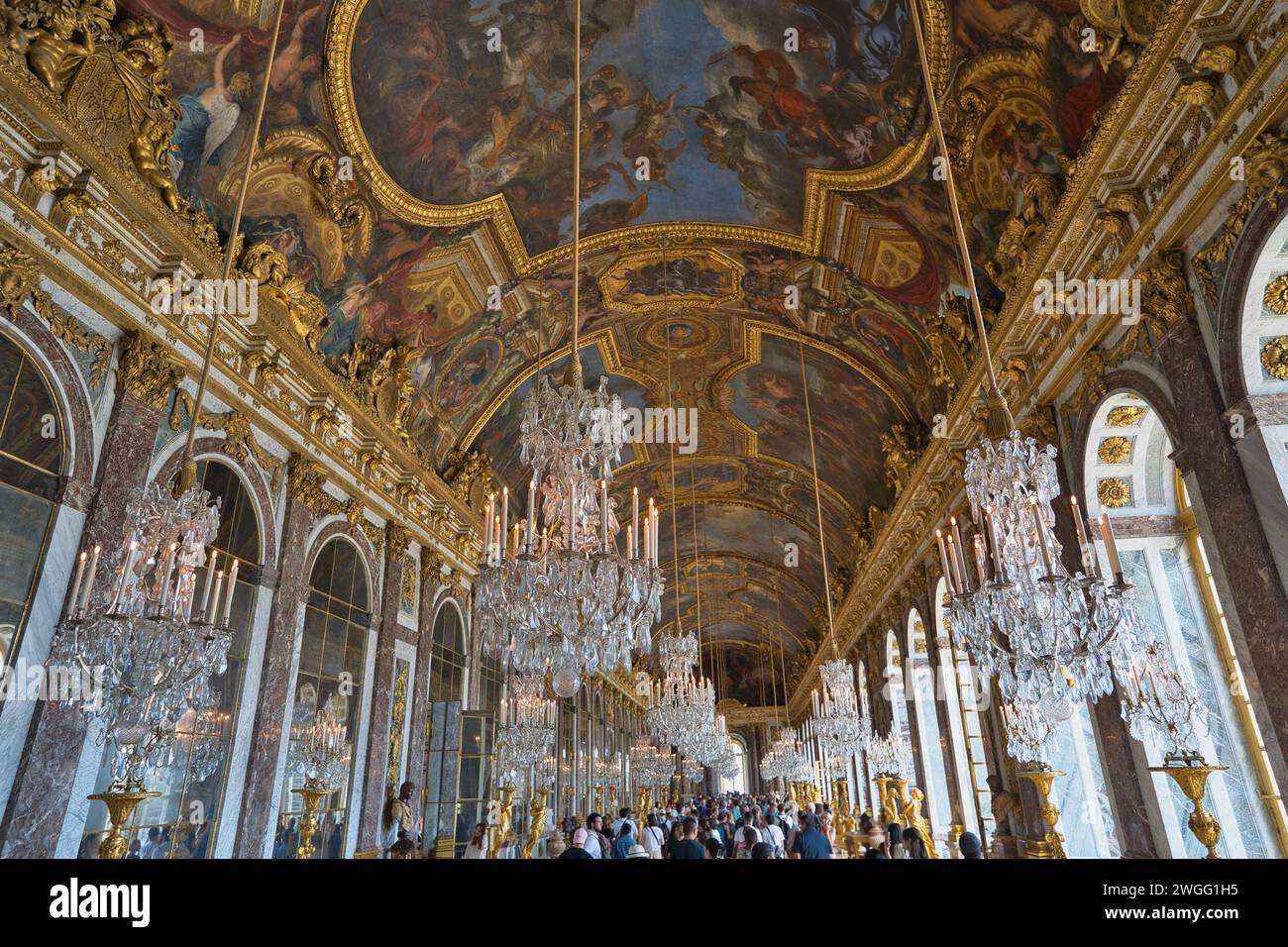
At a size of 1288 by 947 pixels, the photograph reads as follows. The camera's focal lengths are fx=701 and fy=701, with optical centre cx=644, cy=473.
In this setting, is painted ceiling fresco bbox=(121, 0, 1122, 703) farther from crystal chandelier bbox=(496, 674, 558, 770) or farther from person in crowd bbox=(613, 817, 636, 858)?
person in crowd bbox=(613, 817, 636, 858)

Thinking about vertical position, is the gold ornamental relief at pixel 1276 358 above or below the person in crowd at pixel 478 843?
above

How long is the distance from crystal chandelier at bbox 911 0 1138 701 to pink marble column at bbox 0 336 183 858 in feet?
18.3

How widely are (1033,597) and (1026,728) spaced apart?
10.5 ft

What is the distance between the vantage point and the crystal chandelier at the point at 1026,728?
622 cm

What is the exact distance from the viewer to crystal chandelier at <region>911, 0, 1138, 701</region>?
4156mm

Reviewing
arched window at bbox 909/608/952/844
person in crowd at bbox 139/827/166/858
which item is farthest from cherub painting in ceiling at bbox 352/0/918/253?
arched window at bbox 909/608/952/844

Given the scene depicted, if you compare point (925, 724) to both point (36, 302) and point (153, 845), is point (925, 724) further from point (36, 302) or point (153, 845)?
point (36, 302)

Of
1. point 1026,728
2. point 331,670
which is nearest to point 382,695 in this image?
point 331,670

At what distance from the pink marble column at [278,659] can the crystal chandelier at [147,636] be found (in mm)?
3355

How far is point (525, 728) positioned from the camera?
32.7ft

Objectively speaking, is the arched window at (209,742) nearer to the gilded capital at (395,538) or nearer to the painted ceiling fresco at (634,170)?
the painted ceiling fresco at (634,170)

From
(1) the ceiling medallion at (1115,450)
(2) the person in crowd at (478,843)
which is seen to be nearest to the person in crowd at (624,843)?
(2) the person in crowd at (478,843)
